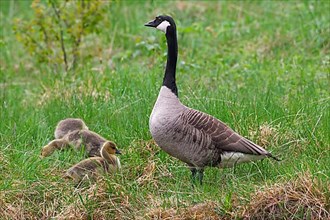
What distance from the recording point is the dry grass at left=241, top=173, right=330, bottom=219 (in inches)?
267

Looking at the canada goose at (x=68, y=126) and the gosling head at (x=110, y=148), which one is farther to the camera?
the canada goose at (x=68, y=126)

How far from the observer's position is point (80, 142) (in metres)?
8.34

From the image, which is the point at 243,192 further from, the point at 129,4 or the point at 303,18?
the point at 129,4

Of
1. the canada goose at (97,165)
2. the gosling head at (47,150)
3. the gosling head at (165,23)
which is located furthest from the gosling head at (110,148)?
the gosling head at (165,23)

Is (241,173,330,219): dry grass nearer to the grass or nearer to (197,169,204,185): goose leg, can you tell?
the grass

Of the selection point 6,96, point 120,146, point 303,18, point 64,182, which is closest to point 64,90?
point 6,96

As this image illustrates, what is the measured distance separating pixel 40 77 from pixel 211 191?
5641mm

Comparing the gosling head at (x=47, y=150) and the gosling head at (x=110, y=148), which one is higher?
the gosling head at (x=110, y=148)

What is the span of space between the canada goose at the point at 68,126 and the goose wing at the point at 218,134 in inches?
56.3

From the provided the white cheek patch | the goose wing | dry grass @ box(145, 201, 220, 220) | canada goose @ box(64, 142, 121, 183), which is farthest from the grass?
the white cheek patch

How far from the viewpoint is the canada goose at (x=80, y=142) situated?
8234 mm

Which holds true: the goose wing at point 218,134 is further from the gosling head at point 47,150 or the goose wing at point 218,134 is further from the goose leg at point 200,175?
the gosling head at point 47,150

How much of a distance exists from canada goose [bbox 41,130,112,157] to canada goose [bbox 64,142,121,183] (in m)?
0.30

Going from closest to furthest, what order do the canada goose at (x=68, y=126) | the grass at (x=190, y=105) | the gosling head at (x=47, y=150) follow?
the grass at (x=190, y=105) < the gosling head at (x=47, y=150) < the canada goose at (x=68, y=126)
